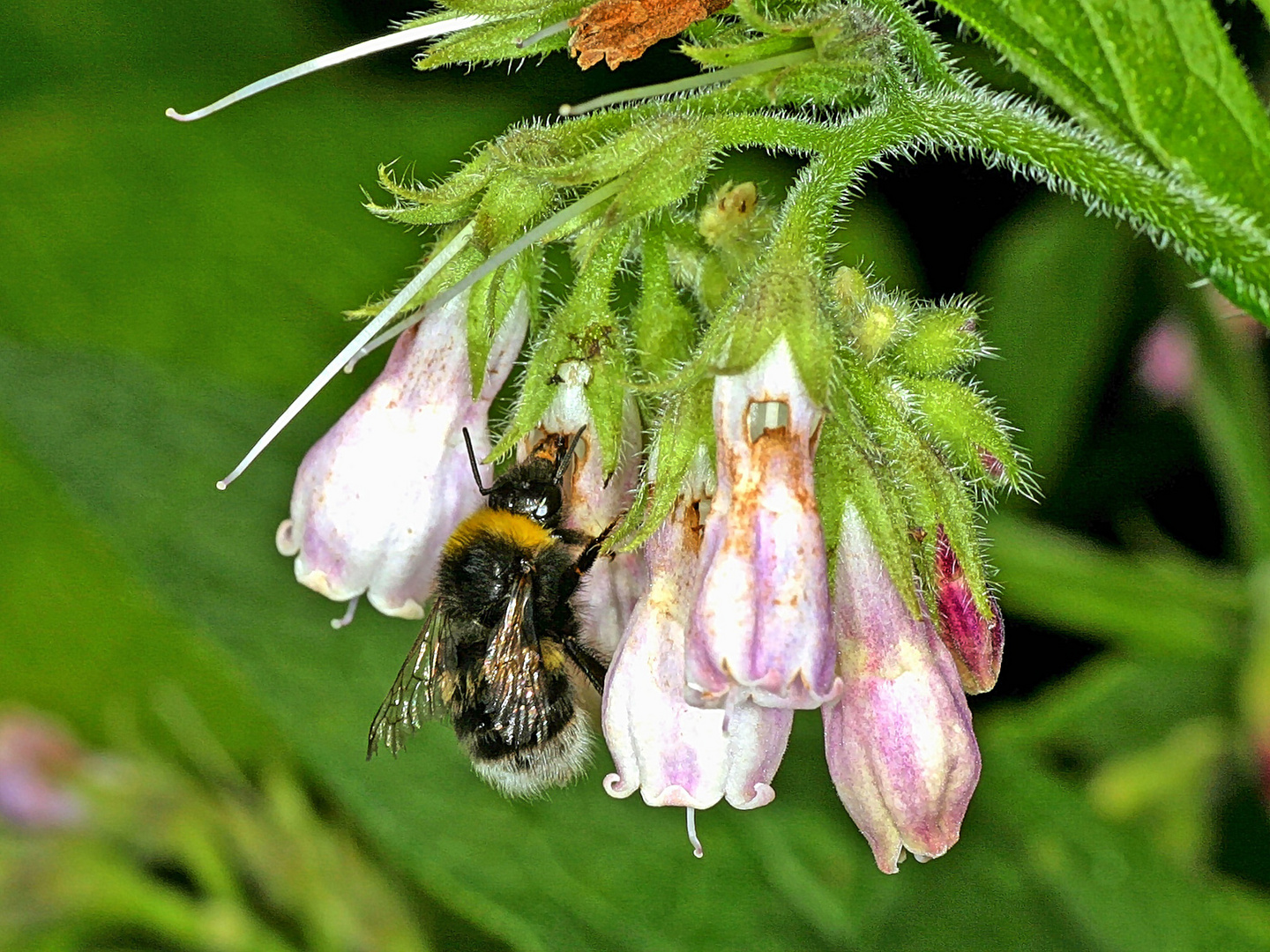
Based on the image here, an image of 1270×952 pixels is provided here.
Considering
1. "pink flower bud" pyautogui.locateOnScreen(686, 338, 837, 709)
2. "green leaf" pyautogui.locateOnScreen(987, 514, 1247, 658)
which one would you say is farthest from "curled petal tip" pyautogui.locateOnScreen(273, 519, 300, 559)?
"green leaf" pyautogui.locateOnScreen(987, 514, 1247, 658)

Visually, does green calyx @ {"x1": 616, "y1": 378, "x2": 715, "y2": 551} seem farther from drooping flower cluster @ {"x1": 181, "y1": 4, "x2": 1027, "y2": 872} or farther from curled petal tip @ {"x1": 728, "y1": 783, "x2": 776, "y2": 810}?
curled petal tip @ {"x1": 728, "y1": 783, "x2": 776, "y2": 810}

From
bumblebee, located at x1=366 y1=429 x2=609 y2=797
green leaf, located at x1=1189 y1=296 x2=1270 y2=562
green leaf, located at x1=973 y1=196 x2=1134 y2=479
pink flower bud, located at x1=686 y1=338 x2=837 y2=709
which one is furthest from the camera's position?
green leaf, located at x1=973 y1=196 x2=1134 y2=479

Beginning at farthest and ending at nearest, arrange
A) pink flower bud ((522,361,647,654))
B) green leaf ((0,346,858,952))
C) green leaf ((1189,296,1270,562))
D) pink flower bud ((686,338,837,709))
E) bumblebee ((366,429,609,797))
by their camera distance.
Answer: green leaf ((1189,296,1270,562)), green leaf ((0,346,858,952)), bumblebee ((366,429,609,797)), pink flower bud ((522,361,647,654)), pink flower bud ((686,338,837,709))

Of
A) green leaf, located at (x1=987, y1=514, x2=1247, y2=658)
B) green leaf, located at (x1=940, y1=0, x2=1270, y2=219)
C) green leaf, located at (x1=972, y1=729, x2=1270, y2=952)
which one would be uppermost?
green leaf, located at (x1=940, y1=0, x2=1270, y2=219)

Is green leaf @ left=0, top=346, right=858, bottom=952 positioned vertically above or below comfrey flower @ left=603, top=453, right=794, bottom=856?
below

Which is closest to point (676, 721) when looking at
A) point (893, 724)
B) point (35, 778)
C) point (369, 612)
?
point (893, 724)

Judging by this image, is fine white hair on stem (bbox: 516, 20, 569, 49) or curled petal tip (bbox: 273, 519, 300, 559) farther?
curled petal tip (bbox: 273, 519, 300, 559)

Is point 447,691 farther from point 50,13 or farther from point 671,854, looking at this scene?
point 50,13

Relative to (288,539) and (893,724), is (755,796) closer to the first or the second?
(893,724)

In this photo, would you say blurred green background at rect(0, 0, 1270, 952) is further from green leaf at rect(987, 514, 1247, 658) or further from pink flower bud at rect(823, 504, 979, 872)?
pink flower bud at rect(823, 504, 979, 872)
